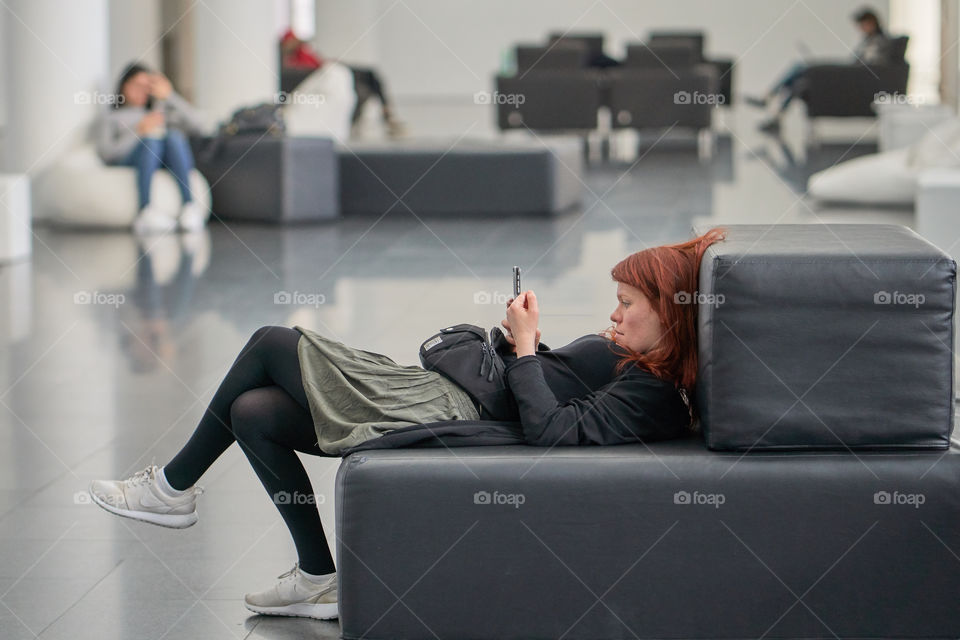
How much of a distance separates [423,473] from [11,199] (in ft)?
19.7

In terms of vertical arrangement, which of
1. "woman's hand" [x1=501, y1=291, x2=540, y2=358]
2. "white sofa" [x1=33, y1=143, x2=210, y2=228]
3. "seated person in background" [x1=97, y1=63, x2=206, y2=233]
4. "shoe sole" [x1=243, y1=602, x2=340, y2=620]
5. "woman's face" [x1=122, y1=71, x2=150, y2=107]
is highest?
"woman's face" [x1=122, y1=71, x2=150, y2=107]

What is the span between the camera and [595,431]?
2564 mm

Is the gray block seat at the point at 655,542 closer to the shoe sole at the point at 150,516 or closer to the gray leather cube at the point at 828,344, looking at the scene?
the gray leather cube at the point at 828,344

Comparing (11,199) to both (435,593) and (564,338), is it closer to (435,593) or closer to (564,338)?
(564,338)

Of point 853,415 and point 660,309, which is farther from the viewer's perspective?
point 660,309

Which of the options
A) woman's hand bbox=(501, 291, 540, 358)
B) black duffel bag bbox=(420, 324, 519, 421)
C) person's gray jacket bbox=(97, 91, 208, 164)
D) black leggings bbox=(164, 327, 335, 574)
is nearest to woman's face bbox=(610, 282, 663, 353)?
woman's hand bbox=(501, 291, 540, 358)

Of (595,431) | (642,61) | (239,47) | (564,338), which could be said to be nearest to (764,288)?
(595,431)

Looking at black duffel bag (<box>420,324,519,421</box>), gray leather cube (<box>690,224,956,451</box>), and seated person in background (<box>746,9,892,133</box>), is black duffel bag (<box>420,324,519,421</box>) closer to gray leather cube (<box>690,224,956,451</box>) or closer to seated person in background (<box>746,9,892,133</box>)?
gray leather cube (<box>690,224,956,451</box>)

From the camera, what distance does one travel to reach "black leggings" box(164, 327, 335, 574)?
2.72 m

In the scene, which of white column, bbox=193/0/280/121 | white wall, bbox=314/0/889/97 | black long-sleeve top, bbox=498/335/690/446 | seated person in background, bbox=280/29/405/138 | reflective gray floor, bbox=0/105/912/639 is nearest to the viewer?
black long-sleeve top, bbox=498/335/690/446

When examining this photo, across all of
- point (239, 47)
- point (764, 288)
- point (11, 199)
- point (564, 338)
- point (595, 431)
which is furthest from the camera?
point (239, 47)

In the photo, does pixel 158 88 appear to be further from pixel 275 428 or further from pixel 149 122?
pixel 275 428

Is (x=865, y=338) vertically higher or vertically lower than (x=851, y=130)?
lower

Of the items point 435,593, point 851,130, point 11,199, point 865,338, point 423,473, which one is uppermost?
point 851,130
